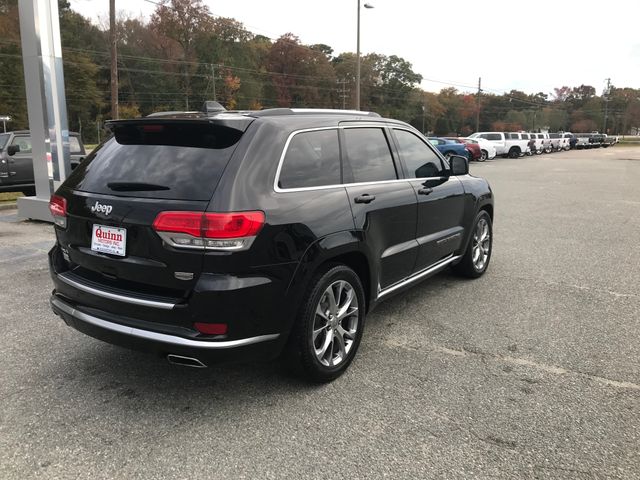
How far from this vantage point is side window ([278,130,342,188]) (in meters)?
3.19

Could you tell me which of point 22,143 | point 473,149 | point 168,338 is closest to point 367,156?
point 168,338

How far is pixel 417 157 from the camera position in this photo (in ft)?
15.1

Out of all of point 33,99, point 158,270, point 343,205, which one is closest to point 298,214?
point 343,205

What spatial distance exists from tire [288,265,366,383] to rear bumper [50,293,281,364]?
198mm

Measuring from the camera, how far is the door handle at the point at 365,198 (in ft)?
A: 11.8

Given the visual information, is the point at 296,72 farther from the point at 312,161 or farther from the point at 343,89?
the point at 312,161

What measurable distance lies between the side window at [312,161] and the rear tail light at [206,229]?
0.43 m

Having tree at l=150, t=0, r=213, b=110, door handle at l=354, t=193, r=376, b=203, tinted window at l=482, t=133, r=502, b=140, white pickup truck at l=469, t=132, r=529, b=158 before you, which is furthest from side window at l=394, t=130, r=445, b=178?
tree at l=150, t=0, r=213, b=110

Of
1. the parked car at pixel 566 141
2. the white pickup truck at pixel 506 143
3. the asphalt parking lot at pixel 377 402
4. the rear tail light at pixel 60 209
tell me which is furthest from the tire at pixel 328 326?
the parked car at pixel 566 141

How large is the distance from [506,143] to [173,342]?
1507 inches

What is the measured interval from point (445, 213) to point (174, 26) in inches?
2930

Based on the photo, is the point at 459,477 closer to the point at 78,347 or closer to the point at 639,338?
the point at 639,338

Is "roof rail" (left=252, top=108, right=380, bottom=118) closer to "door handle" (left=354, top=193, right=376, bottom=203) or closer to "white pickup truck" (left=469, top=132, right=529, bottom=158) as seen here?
"door handle" (left=354, top=193, right=376, bottom=203)

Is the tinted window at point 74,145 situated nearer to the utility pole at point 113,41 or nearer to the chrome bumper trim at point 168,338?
the utility pole at point 113,41
